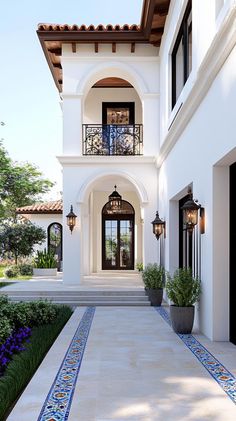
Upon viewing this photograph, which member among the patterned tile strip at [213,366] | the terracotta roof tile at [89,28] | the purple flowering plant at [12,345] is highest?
the terracotta roof tile at [89,28]

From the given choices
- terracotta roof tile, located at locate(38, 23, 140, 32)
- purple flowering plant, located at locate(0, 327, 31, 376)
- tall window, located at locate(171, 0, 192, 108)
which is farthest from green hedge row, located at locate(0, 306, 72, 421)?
terracotta roof tile, located at locate(38, 23, 140, 32)

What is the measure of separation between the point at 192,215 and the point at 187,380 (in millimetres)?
3422

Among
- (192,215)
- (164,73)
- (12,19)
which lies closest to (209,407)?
(192,215)

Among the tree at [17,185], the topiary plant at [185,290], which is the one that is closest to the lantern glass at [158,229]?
the topiary plant at [185,290]

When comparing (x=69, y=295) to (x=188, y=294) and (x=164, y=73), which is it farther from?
(x=164, y=73)

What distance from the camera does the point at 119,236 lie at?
66.4 ft

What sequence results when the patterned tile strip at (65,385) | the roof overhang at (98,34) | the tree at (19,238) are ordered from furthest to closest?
the tree at (19,238) < the roof overhang at (98,34) < the patterned tile strip at (65,385)

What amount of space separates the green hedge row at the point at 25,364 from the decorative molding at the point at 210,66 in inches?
191

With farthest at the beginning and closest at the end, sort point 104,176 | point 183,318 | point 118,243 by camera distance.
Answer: point 118,243 < point 104,176 < point 183,318

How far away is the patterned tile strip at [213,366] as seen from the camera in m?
5.19

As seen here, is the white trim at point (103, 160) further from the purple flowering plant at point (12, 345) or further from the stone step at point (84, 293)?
the purple flowering plant at point (12, 345)

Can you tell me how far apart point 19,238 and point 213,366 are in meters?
15.0

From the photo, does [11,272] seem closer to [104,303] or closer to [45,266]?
[45,266]

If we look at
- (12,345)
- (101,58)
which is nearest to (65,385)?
(12,345)
